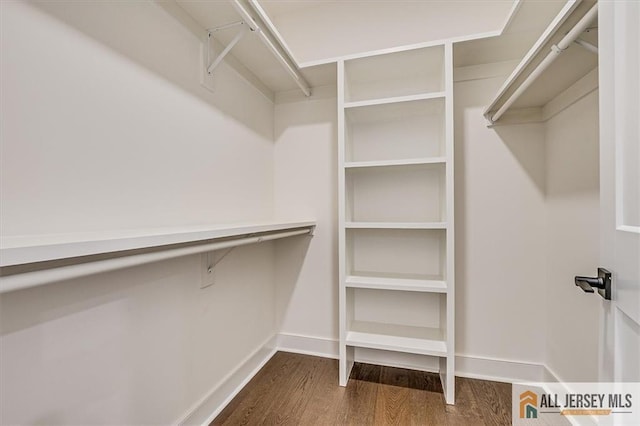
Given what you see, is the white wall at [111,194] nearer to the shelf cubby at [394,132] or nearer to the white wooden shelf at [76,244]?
the white wooden shelf at [76,244]

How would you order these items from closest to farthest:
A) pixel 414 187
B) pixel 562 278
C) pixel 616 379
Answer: pixel 616 379, pixel 562 278, pixel 414 187

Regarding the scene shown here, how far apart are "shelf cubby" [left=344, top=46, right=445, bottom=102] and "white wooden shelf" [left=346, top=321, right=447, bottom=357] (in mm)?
1439

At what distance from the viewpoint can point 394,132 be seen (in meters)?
1.85

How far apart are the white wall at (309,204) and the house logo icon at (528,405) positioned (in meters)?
1.10

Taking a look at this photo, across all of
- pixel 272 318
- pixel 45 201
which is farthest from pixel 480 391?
pixel 45 201

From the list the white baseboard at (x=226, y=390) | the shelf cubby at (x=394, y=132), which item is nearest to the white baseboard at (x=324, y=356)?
the white baseboard at (x=226, y=390)

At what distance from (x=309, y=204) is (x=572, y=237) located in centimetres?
150

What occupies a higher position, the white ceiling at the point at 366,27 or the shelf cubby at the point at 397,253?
the white ceiling at the point at 366,27

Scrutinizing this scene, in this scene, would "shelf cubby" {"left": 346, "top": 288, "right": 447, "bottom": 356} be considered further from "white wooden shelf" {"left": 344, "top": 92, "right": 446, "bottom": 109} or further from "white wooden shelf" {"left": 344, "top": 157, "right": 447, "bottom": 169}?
"white wooden shelf" {"left": 344, "top": 92, "right": 446, "bottom": 109}

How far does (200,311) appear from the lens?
1.33 meters

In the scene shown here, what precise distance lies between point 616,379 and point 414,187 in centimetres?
130

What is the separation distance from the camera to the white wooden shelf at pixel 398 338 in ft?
5.00

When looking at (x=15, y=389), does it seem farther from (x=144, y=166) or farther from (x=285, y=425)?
(x=285, y=425)

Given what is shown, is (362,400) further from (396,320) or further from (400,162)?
(400,162)
